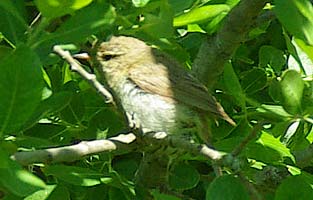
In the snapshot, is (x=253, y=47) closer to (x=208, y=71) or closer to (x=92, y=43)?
(x=208, y=71)

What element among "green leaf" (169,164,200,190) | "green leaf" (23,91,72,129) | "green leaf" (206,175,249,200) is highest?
"green leaf" (23,91,72,129)

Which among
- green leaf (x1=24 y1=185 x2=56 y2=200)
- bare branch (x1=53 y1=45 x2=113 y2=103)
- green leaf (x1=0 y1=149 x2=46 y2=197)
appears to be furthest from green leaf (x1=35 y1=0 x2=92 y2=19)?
green leaf (x1=24 y1=185 x2=56 y2=200)

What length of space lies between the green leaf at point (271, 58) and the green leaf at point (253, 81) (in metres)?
0.07

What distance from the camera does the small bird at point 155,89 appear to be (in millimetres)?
1922

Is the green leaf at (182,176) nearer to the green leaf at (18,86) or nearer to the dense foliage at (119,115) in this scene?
the dense foliage at (119,115)

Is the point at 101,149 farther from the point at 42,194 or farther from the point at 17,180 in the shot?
the point at 17,180

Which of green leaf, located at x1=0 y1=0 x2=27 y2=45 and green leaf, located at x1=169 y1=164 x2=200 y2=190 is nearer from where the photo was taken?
green leaf, located at x1=0 y1=0 x2=27 y2=45

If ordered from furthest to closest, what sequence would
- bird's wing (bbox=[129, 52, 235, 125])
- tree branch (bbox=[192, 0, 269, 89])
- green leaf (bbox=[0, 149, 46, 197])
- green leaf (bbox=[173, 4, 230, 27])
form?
1. bird's wing (bbox=[129, 52, 235, 125])
2. tree branch (bbox=[192, 0, 269, 89])
3. green leaf (bbox=[173, 4, 230, 27])
4. green leaf (bbox=[0, 149, 46, 197])

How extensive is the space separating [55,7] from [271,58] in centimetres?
100

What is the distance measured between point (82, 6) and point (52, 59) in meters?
0.16

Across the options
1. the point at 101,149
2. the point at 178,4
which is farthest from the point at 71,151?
the point at 178,4

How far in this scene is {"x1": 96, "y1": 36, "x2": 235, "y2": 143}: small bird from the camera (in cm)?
192

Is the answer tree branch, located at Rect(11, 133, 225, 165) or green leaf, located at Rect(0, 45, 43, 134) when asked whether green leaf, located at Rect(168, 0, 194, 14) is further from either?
green leaf, located at Rect(0, 45, 43, 134)

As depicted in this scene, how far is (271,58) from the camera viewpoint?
6.87 feet
